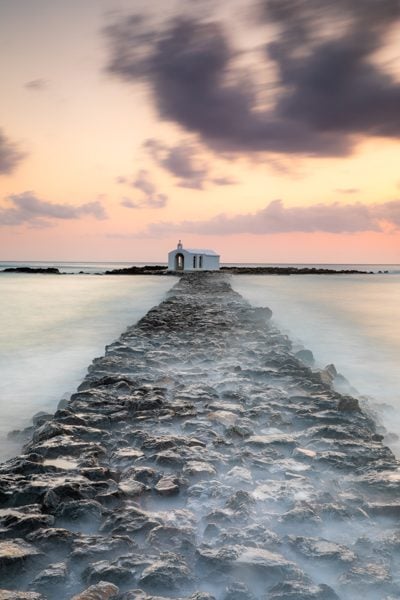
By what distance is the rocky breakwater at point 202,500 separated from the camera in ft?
8.56

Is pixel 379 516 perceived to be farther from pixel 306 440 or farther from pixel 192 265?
pixel 192 265

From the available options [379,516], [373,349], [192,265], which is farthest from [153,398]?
[192,265]

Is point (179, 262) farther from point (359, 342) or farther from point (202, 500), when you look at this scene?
point (202, 500)

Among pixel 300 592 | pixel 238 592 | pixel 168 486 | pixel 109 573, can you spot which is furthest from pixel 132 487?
pixel 300 592

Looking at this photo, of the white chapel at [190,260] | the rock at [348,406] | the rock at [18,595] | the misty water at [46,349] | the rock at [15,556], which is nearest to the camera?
the rock at [18,595]

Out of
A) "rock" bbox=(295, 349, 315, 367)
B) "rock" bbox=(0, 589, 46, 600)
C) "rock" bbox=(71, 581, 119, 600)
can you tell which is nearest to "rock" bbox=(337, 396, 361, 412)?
"rock" bbox=(71, 581, 119, 600)

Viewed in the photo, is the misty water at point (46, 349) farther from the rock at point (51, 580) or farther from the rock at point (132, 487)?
the rock at point (51, 580)

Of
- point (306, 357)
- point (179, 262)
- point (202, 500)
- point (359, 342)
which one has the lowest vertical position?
point (359, 342)

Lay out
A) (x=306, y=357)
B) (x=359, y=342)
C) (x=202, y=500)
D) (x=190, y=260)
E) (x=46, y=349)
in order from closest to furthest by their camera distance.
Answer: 1. (x=202, y=500)
2. (x=306, y=357)
3. (x=46, y=349)
4. (x=359, y=342)
5. (x=190, y=260)

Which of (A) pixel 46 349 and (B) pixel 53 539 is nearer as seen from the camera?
(B) pixel 53 539

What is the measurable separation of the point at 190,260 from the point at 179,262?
77.5 inches

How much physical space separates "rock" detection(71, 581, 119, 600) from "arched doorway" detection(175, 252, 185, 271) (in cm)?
7171

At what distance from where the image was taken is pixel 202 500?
3533 millimetres

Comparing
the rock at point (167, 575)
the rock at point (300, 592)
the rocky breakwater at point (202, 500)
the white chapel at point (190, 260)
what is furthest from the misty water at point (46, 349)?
the white chapel at point (190, 260)
